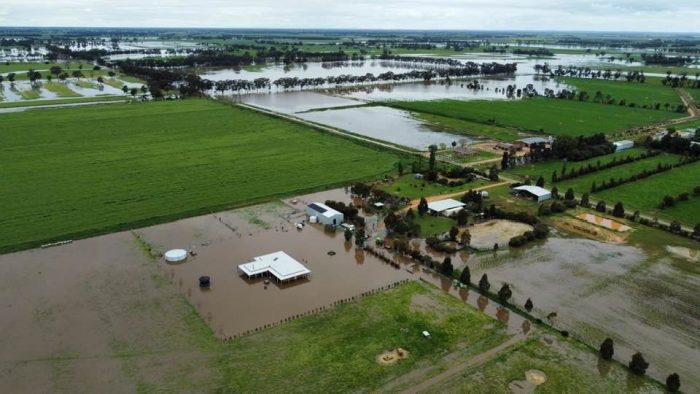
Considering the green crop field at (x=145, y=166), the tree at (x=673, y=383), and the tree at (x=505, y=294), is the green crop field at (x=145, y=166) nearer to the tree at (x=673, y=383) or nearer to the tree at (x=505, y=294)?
the tree at (x=505, y=294)

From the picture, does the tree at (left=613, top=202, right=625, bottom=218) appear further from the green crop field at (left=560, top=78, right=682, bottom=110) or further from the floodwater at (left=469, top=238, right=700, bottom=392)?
the green crop field at (left=560, top=78, right=682, bottom=110)

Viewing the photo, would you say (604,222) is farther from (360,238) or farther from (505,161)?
(360,238)

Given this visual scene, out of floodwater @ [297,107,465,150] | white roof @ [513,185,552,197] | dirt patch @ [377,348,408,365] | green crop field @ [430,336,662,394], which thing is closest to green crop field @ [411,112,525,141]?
floodwater @ [297,107,465,150]

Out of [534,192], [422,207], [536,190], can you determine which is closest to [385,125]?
[536,190]

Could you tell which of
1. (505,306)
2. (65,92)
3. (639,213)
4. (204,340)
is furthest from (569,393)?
(65,92)

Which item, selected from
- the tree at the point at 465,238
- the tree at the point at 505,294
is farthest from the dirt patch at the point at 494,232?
the tree at the point at 505,294

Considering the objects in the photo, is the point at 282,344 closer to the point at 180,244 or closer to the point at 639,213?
the point at 180,244
